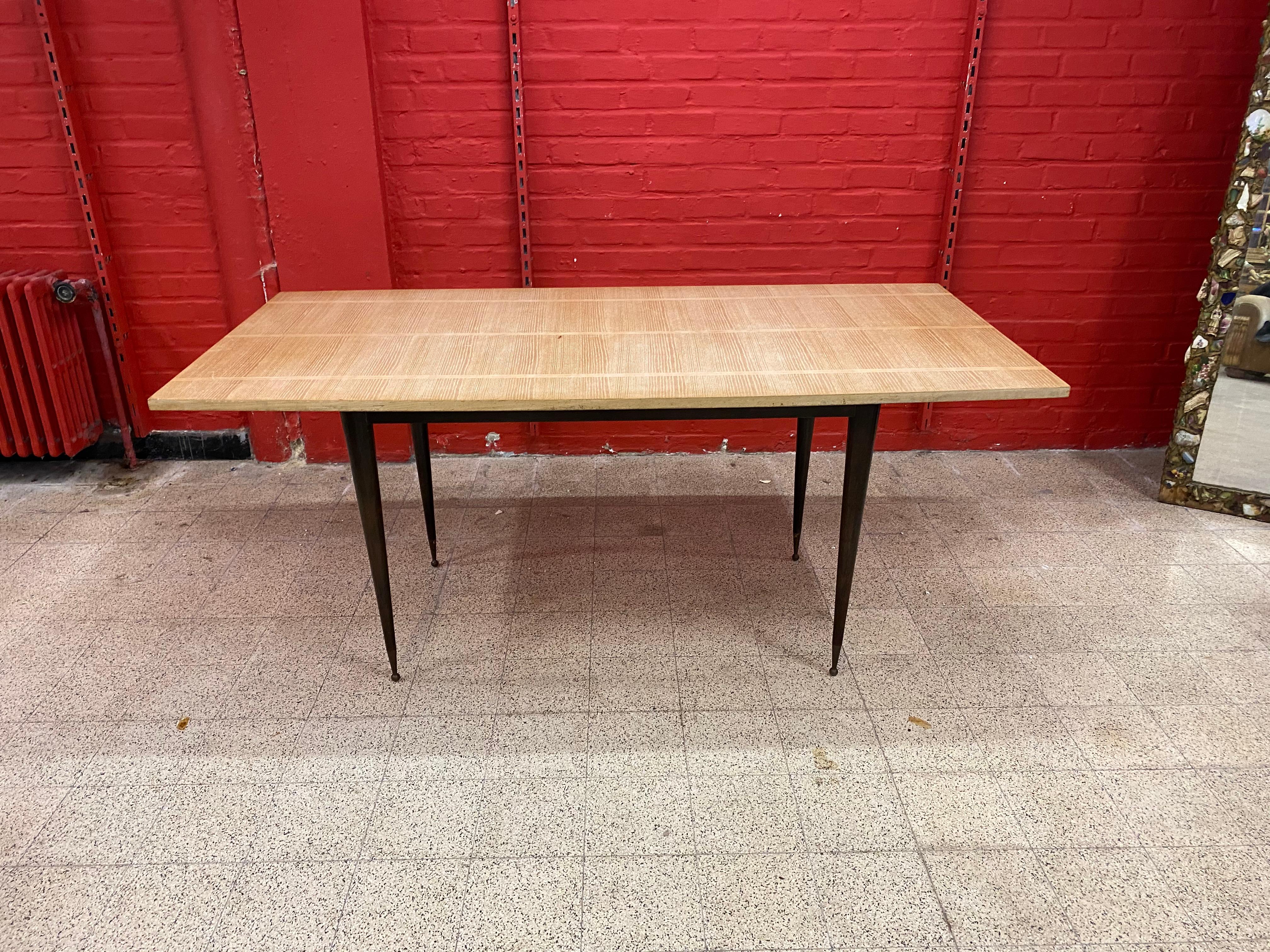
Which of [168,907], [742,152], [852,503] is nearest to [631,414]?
[852,503]

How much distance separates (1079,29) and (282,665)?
325 cm

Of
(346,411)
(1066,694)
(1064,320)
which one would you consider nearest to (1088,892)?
(1066,694)

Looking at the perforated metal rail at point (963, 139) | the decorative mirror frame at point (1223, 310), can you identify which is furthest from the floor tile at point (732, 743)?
the decorative mirror frame at point (1223, 310)

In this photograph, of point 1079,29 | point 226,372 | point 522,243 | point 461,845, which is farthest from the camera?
point 522,243

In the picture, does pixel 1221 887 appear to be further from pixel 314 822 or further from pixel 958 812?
pixel 314 822

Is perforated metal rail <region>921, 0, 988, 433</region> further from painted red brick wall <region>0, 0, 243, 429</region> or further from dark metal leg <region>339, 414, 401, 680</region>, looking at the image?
painted red brick wall <region>0, 0, 243, 429</region>

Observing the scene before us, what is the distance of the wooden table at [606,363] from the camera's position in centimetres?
198

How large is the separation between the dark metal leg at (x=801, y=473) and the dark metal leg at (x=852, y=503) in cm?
47

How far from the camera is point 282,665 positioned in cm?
247

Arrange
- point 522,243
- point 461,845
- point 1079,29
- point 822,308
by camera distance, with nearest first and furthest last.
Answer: point 461,845 < point 822,308 < point 1079,29 < point 522,243

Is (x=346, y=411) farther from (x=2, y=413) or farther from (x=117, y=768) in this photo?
(x=2, y=413)

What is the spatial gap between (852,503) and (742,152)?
1.60m

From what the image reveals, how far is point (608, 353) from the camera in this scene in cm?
221

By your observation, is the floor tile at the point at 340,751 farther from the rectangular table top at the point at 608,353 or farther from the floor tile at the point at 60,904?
the rectangular table top at the point at 608,353
